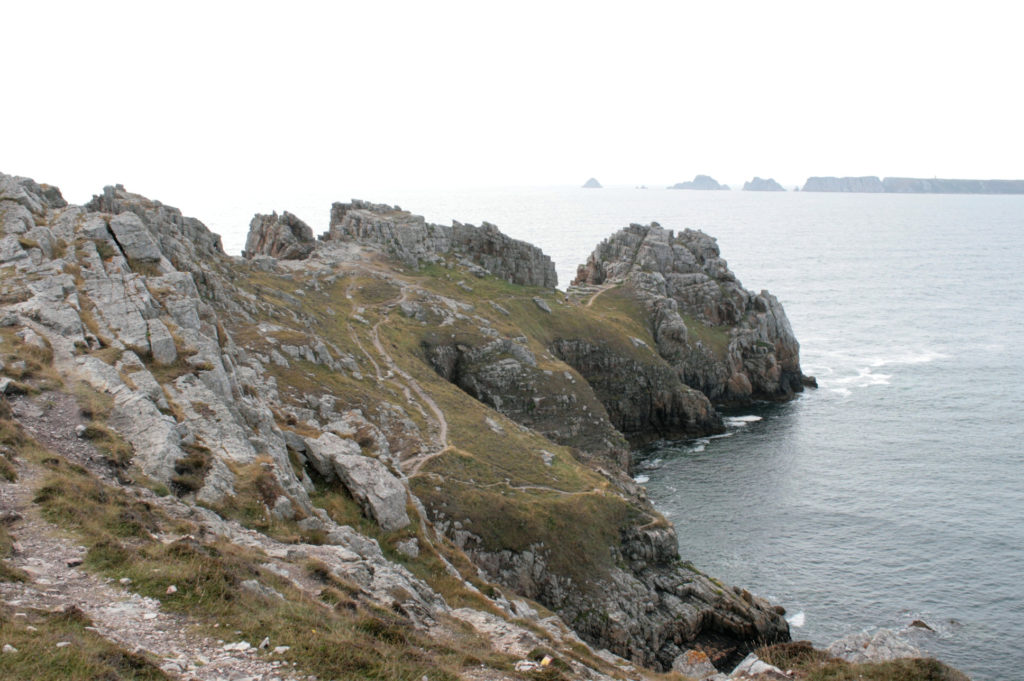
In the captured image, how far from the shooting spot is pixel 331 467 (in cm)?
4312

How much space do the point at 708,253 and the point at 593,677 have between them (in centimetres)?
12398

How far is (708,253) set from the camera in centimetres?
14288

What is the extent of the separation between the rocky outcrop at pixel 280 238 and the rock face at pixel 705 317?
189 feet

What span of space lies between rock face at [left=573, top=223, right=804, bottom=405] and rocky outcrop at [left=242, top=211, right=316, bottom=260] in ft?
189

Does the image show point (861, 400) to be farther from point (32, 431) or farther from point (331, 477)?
point (32, 431)

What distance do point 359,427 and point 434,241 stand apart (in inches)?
2857

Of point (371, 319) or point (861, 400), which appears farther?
point (861, 400)

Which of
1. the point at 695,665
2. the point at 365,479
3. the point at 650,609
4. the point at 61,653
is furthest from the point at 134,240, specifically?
the point at 695,665

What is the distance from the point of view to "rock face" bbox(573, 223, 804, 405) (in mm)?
120000

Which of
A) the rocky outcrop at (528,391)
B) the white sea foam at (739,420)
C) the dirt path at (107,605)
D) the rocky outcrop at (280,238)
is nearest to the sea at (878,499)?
the white sea foam at (739,420)

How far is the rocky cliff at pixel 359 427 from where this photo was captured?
26875 millimetres

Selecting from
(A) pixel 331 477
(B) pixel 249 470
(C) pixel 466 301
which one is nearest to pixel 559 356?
(C) pixel 466 301

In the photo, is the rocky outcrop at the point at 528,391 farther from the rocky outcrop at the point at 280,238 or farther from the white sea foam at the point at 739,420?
the rocky outcrop at the point at 280,238

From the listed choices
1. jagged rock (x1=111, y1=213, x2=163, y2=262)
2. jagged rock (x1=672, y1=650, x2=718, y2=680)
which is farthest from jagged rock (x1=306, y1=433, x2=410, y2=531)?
jagged rock (x1=111, y1=213, x2=163, y2=262)
